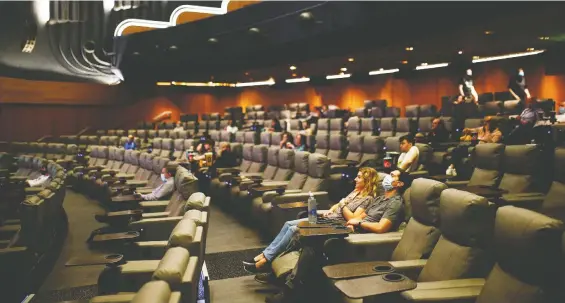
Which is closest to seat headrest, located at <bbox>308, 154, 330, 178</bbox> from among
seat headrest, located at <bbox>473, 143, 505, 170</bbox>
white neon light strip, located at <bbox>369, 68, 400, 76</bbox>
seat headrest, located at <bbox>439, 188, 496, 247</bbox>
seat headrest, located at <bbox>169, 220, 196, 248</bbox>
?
seat headrest, located at <bbox>473, 143, 505, 170</bbox>

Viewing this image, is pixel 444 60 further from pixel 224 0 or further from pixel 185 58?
pixel 185 58

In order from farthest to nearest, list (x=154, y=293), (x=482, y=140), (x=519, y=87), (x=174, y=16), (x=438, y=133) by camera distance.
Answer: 1. (x=174, y=16)
2. (x=519, y=87)
3. (x=438, y=133)
4. (x=482, y=140)
5. (x=154, y=293)

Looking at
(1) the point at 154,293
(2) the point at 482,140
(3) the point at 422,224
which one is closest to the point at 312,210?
(3) the point at 422,224

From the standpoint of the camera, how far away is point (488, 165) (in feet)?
16.1

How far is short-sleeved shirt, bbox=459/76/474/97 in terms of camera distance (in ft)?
41.8

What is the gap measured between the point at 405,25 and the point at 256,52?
14.7ft

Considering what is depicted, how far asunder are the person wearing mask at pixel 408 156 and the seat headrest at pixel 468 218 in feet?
9.48

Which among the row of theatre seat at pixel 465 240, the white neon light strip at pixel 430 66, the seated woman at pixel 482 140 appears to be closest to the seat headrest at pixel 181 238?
the row of theatre seat at pixel 465 240

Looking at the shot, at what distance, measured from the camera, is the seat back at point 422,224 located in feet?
10.0

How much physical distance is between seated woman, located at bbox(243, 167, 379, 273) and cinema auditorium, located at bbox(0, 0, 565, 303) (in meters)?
0.03

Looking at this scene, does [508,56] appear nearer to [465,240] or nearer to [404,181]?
[404,181]

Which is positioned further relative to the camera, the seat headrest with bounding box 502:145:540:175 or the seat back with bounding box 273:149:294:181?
the seat back with bounding box 273:149:294:181

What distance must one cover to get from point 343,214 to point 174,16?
11.3 meters

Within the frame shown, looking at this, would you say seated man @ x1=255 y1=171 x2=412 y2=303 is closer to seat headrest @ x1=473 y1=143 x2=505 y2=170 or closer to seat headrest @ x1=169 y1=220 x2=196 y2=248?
seat headrest @ x1=169 y1=220 x2=196 y2=248
